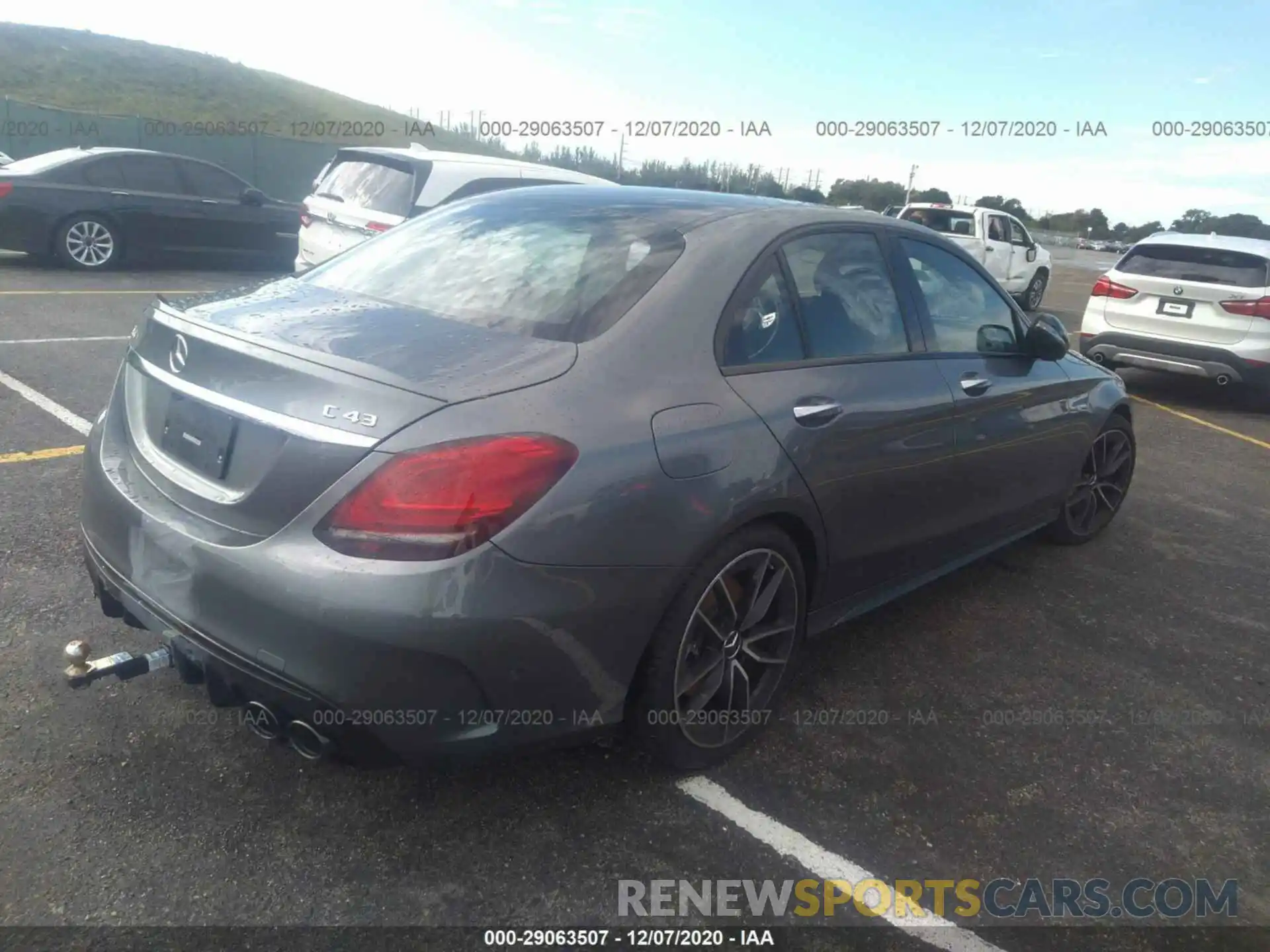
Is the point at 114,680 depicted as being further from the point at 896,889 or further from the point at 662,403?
the point at 896,889

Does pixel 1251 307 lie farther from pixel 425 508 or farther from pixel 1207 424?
pixel 425 508

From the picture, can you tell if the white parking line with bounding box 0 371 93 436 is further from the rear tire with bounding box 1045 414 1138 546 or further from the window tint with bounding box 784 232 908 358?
the rear tire with bounding box 1045 414 1138 546

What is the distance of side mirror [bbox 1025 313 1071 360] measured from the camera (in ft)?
13.1

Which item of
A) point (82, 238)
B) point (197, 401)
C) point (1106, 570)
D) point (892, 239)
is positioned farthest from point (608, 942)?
point (82, 238)

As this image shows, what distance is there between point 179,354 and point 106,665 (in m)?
0.80

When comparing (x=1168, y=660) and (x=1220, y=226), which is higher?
(x=1220, y=226)

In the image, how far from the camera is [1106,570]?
476 centimetres

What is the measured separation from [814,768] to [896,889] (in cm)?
50

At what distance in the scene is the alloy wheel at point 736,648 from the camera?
2.65m

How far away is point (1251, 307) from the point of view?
8750mm

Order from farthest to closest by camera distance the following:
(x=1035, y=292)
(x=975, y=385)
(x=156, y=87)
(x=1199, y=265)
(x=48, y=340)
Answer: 1. (x=156, y=87)
2. (x=1035, y=292)
3. (x=1199, y=265)
4. (x=48, y=340)
5. (x=975, y=385)

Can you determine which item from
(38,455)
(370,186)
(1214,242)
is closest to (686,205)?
(38,455)

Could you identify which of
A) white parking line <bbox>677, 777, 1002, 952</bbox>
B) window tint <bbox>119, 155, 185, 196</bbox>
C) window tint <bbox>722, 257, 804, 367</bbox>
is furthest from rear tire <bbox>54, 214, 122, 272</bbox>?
white parking line <bbox>677, 777, 1002, 952</bbox>

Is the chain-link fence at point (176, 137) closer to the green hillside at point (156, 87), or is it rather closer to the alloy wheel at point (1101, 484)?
the alloy wheel at point (1101, 484)
